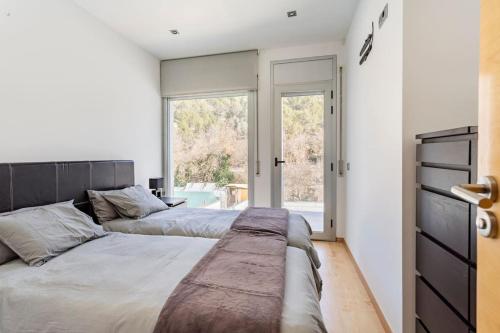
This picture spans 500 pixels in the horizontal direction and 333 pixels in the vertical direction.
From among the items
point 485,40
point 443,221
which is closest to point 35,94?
point 485,40

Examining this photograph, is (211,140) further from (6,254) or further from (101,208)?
(6,254)

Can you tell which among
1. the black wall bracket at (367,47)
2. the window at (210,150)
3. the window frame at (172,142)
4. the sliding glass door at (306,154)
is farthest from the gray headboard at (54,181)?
the black wall bracket at (367,47)

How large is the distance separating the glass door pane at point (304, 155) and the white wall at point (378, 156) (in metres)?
0.64

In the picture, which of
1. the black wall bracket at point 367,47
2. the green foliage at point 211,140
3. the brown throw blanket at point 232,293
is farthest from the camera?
the green foliage at point 211,140

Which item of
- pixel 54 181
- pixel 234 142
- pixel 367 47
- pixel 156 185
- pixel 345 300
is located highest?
pixel 367 47

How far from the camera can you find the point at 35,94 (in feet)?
6.84

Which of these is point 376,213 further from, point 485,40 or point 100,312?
point 100,312

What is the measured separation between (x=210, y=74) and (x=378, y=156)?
2.74m

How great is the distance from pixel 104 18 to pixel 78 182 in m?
1.88

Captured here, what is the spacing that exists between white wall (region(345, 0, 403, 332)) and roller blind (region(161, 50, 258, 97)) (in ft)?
4.66

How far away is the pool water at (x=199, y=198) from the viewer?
3949 mm

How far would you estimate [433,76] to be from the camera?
1408 mm

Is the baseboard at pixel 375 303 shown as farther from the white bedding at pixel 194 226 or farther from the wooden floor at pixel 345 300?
the white bedding at pixel 194 226

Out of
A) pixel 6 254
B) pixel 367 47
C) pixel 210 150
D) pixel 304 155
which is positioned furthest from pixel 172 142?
pixel 367 47
